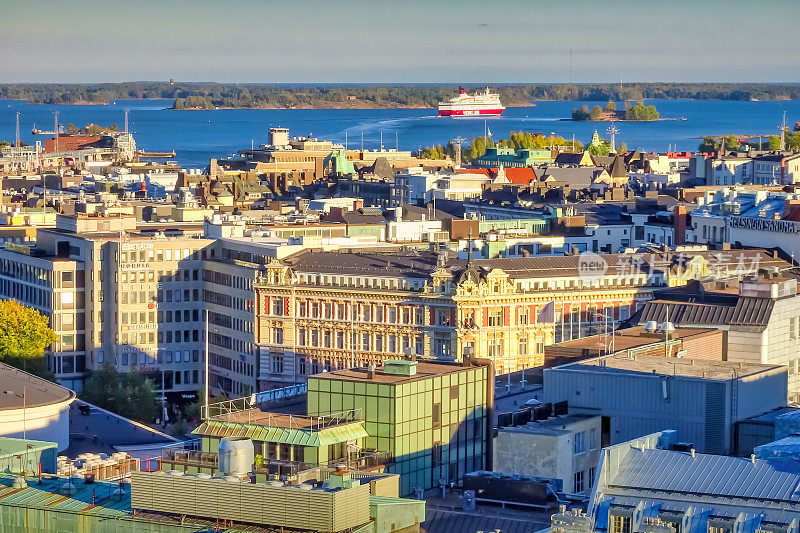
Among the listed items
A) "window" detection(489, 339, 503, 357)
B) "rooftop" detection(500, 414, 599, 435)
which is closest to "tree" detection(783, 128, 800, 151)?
"window" detection(489, 339, 503, 357)

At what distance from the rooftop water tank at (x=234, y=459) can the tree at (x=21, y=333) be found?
133 feet

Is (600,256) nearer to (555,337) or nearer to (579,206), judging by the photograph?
(555,337)

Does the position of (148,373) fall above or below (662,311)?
below

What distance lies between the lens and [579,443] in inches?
1625

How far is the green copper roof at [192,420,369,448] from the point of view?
38.7 metres

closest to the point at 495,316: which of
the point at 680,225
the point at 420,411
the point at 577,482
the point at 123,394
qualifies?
the point at 123,394

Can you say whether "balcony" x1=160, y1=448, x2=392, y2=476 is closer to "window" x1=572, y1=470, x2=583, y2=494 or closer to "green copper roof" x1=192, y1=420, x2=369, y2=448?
"green copper roof" x1=192, y1=420, x2=369, y2=448

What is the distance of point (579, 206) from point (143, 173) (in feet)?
175

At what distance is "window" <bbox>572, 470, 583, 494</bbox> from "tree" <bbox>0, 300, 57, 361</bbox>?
35.0 meters

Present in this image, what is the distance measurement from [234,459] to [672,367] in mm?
15769

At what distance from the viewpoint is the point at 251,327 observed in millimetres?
73875

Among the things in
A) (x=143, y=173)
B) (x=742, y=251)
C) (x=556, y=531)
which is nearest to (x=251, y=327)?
(x=742, y=251)

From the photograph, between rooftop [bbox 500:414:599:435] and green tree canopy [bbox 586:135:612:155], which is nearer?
rooftop [bbox 500:414:599:435]

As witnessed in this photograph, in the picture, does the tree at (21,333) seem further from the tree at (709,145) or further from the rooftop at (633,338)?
the tree at (709,145)
